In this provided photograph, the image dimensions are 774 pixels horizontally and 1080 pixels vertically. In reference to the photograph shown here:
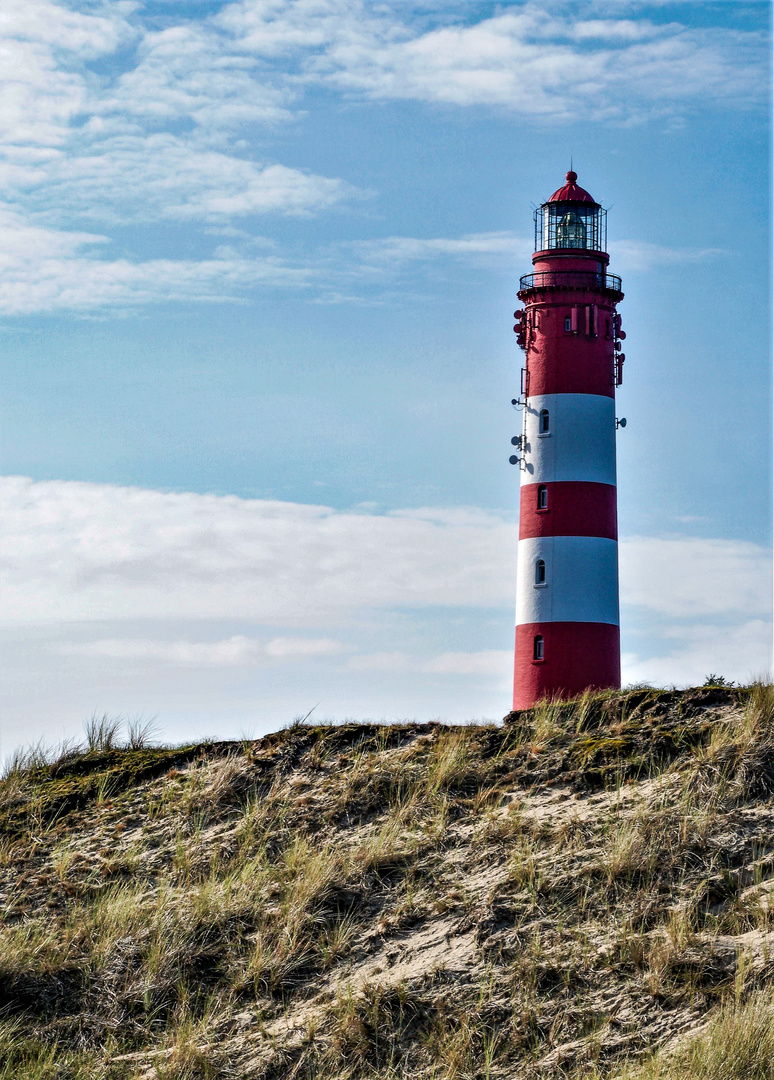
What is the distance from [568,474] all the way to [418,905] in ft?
51.2

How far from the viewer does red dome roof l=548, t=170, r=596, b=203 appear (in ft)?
95.3

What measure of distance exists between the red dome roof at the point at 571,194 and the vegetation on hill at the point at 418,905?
16899 mm

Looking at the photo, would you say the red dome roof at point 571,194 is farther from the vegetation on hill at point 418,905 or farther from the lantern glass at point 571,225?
the vegetation on hill at point 418,905

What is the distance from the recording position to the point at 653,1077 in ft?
31.3

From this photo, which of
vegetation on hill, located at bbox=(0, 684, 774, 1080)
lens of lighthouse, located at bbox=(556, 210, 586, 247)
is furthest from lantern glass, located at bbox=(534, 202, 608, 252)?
vegetation on hill, located at bbox=(0, 684, 774, 1080)

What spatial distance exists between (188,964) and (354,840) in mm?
2218

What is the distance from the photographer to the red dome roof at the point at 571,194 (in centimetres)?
2905

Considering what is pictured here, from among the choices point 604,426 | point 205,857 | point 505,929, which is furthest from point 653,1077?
point 604,426

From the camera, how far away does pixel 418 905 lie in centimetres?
1236

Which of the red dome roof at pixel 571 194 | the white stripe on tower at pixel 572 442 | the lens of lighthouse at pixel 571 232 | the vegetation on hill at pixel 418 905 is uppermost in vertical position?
the red dome roof at pixel 571 194

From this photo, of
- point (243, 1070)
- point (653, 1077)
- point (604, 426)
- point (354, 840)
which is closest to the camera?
point (653, 1077)

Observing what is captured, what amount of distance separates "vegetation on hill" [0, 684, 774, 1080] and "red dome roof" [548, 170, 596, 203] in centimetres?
1690

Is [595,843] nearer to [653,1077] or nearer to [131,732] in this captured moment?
[653,1077]

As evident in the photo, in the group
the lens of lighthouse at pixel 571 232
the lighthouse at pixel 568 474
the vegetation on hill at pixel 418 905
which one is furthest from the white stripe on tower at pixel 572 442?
the vegetation on hill at pixel 418 905
